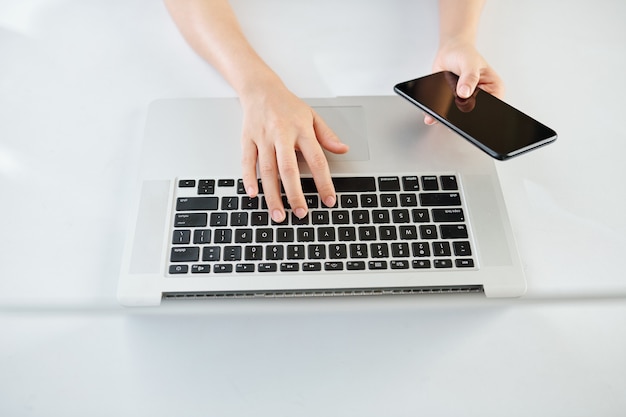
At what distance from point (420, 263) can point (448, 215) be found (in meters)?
0.08

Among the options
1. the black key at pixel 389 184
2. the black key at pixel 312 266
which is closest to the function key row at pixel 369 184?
the black key at pixel 389 184

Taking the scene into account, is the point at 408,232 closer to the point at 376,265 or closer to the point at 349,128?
the point at 376,265

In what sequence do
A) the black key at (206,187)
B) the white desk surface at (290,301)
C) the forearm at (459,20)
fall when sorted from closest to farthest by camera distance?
the white desk surface at (290,301)
the black key at (206,187)
the forearm at (459,20)

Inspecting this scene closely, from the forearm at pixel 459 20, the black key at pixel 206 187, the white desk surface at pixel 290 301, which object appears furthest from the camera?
the forearm at pixel 459 20

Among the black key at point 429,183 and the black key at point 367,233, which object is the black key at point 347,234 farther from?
the black key at point 429,183

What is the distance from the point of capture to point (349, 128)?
26.1 inches

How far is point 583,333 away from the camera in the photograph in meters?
0.52

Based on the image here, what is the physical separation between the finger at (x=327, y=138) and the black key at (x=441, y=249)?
0.54 feet

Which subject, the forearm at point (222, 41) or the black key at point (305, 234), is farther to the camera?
the forearm at point (222, 41)

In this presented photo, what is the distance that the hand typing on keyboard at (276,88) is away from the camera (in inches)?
23.2

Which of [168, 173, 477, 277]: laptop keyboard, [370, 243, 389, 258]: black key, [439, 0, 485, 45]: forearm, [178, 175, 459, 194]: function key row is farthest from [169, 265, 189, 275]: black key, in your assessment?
[439, 0, 485, 45]: forearm

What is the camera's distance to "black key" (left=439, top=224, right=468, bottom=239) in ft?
1.84

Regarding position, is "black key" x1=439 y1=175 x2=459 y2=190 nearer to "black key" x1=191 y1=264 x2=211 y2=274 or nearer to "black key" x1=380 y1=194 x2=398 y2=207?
"black key" x1=380 y1=194 x2=398 y2=207

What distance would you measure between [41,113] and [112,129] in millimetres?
107
